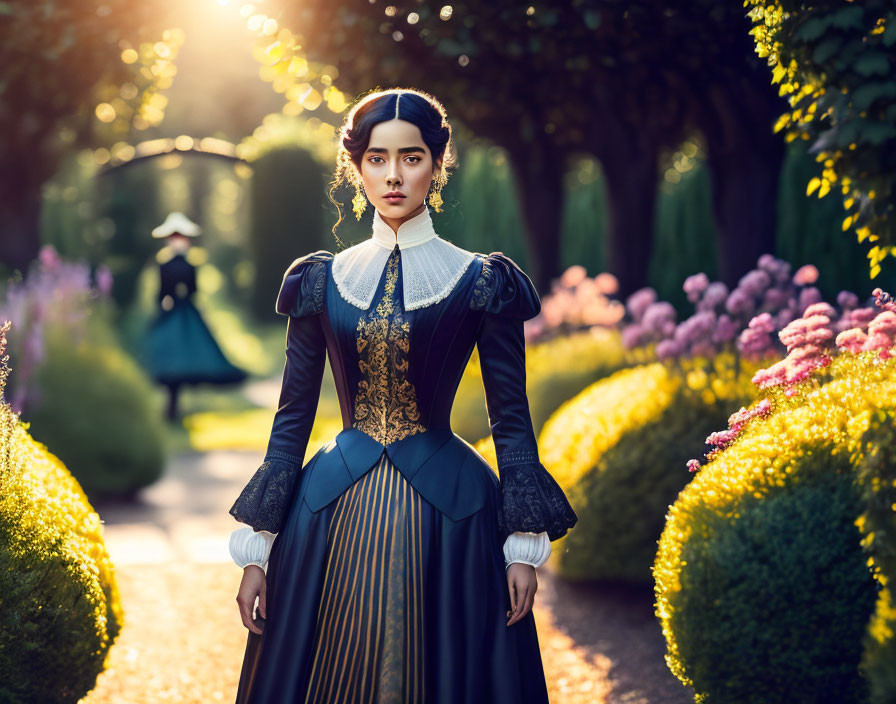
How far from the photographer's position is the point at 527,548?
2.95 meters

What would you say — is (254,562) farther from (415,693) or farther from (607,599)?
(607,599)

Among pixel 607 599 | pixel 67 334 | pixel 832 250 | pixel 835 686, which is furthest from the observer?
pixel 832 250

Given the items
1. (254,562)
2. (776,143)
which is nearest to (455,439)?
(254,562)

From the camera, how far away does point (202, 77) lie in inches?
1534

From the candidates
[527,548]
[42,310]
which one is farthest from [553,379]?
[527,548]

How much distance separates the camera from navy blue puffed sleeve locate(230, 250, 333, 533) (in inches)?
118

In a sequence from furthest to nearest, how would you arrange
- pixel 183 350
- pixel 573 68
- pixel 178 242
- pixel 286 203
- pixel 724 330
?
1. pixel 286 203
2. pixel 183 350
3. pixel 178 242
4. pixel 573 68
5. pixel 724 330

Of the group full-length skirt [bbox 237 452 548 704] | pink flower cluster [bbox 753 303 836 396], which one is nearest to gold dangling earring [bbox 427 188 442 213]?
full-length skirt [bbox 237 452 548 704]

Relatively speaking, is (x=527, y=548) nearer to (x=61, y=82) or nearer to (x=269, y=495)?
(x=269, y=495)

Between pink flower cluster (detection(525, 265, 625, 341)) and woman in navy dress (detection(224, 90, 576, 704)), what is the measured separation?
6.51 meters

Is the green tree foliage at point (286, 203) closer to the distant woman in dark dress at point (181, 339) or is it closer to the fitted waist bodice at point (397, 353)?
the distant woman in dark dress at point (181, 339)

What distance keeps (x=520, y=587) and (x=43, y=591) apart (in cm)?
172

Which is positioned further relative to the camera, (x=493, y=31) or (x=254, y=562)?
(x=493, y=31)

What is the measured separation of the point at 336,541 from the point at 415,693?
0.47 metres
